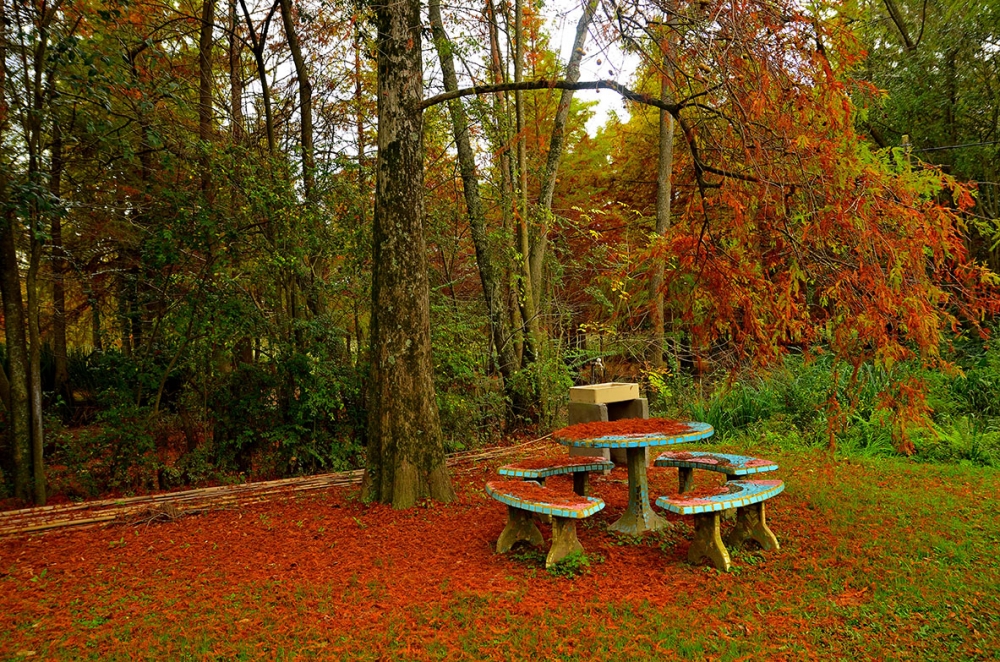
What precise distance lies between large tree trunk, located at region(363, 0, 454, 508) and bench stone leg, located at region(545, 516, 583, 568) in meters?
1.48

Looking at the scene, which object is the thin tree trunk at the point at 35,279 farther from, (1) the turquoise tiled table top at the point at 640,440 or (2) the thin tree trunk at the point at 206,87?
(1) the turquoise tiled table top at the point at 640,440

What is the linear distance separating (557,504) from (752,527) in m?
1.37

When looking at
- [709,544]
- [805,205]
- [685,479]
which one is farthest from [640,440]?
[805,205]

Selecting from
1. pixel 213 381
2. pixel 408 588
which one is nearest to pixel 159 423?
pixel 213 381

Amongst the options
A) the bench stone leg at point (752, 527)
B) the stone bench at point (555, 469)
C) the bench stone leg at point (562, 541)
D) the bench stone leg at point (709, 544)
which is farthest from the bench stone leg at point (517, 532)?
the bench stone leg at point (752, 527)

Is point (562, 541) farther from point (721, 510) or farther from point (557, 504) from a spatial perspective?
point (721, 510)

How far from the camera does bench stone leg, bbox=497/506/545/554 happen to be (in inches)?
153

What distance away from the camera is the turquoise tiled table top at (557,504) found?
11.1ft

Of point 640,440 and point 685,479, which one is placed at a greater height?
point 640,440

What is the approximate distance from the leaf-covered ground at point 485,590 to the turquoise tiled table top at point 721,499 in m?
0.41

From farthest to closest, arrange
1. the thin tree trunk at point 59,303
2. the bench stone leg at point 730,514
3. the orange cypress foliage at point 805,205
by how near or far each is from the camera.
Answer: the thin tree trunk at point 59,303 → the bench stone leg at point 730,514 → the orange cypress foliage at point 805,205

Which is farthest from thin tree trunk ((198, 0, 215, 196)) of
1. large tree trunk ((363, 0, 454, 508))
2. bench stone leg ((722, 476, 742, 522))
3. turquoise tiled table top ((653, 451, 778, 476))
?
bench stone leg ((722, 476, 742, 522))

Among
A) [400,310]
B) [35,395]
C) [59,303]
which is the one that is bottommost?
[35,395]

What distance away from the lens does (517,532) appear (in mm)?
3926
